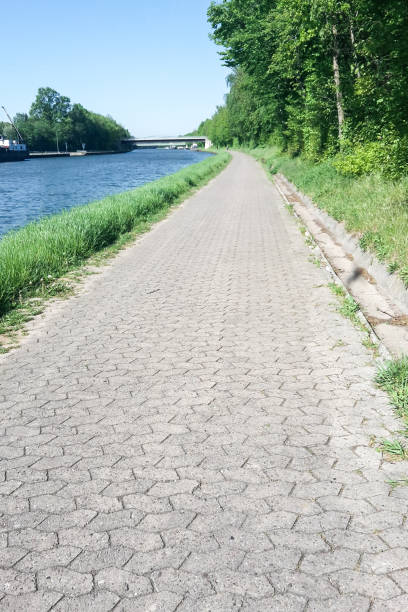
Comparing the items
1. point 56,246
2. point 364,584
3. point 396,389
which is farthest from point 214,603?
point 56,246

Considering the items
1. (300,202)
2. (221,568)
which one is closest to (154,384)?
(221,568)

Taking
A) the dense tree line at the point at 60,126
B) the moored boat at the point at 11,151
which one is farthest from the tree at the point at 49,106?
the moored boat at the point at 11,151

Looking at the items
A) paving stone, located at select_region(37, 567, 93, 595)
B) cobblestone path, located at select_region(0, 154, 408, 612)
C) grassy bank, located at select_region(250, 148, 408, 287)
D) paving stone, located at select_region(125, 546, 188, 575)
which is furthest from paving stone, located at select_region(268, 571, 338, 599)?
grassy bank, located at select_region(250, 148, 408, 287)

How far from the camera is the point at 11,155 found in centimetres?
10581

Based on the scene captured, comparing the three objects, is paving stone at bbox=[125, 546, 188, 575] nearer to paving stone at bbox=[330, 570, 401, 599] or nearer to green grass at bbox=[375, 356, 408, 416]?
paving stone at bbox=[330, 570, 401, 599]

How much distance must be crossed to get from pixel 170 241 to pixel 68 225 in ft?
9.49

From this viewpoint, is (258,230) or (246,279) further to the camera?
(258,230)

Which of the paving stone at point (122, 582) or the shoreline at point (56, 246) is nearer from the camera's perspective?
the paving stone at point (122, 582)

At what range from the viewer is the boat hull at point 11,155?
101562mm

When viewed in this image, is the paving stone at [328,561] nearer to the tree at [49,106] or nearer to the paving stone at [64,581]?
the paving stone at [64,581]

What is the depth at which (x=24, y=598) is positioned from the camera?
2.82 metres

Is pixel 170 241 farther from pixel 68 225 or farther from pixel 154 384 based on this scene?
pixel 154 384

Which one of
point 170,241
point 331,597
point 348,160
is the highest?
point 348,160

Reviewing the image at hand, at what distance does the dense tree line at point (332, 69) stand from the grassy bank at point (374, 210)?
57 centimetres
